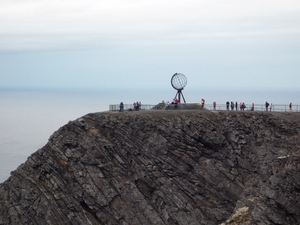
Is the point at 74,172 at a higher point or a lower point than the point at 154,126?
lower

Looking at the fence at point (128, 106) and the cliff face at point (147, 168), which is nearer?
the cliff face at point (147, 168)

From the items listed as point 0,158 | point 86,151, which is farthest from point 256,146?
point 0,158

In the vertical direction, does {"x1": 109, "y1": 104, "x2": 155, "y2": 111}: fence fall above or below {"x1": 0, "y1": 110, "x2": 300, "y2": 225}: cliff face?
above

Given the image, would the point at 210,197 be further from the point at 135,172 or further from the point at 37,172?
the point at 37,172

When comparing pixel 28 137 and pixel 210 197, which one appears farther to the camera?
pixel 28 137

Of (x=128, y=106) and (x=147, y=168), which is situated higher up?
(x=128, y=106)

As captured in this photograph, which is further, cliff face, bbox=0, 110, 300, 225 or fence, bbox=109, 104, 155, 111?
fence, bbox=109, 104, 155, 111

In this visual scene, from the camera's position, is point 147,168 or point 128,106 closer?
point 147,168

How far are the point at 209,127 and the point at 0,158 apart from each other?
2546 inches

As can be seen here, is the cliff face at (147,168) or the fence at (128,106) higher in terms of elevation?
the fence at (128,106)

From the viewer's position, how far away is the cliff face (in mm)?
67062

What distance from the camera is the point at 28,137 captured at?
534 feet

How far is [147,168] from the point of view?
226 ft

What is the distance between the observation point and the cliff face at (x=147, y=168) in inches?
2640
